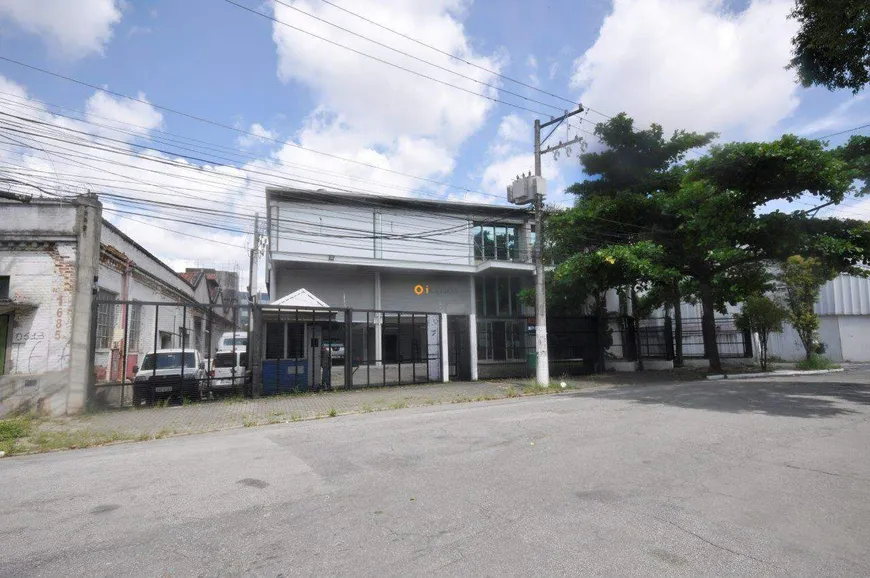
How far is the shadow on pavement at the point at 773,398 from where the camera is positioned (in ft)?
32.9

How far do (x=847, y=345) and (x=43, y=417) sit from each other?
122 feet

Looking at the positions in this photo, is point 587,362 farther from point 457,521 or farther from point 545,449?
point 457,521

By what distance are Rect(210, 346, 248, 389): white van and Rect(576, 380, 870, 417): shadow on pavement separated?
9.80m

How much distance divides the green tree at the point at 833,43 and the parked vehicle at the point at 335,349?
13692 mm

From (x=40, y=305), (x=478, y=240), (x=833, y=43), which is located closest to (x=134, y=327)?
(x=40, y=305)

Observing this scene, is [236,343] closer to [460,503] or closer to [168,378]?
[168,378]

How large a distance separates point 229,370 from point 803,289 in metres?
22.8

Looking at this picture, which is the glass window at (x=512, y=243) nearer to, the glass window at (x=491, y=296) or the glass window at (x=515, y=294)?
the glass window at (x=515, y=294)

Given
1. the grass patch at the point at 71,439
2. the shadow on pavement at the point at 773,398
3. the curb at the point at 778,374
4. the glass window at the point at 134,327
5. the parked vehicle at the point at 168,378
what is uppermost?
the glass window at the point at 134,327

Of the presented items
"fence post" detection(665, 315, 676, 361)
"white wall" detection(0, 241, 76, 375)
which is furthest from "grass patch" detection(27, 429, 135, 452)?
"fence post" detection(665, 315, 676, 361)

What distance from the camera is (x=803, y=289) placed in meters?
21.7

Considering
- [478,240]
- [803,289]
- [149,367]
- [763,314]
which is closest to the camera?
[149,367]

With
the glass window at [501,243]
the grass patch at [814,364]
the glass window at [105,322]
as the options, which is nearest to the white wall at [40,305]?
the glass window at [105,322]

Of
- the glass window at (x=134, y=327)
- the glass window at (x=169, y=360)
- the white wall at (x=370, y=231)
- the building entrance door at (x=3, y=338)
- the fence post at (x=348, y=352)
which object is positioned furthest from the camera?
the white wall at (x=370, y=231)
